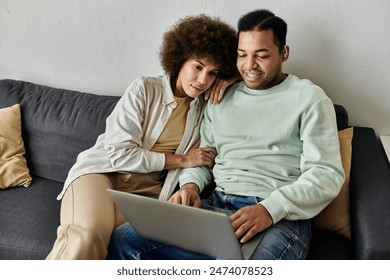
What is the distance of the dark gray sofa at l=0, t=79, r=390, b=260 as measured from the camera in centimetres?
120

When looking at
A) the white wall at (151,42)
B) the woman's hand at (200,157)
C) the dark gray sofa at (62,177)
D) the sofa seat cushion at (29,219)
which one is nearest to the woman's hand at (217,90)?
the woman's hand at (200,157)

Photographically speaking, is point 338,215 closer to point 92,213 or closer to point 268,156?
point 268,156

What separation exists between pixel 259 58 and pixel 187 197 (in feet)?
1.69

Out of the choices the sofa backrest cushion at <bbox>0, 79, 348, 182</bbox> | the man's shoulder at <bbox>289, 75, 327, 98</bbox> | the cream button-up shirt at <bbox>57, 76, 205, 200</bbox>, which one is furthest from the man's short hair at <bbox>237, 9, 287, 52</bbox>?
the sofa backrest cushion at <bbox>0, 79, 348, 182</bbox>

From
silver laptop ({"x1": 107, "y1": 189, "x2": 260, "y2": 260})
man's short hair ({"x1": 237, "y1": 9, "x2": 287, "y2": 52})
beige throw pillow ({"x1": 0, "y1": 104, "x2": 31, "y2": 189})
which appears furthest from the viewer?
beige throw pillow ({"x1": 0, "y1": 104, "x2": 31, "y2": 189})

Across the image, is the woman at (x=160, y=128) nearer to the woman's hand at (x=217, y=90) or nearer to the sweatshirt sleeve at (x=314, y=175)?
the woman's hand at (x=217, y=90)

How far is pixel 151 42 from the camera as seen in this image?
1.76 meters

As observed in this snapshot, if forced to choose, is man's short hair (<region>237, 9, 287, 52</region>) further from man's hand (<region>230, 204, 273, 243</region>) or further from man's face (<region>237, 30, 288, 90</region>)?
man's hand (<region>230, 204, 273, 243</region>)

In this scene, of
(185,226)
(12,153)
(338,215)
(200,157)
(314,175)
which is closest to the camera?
(185,226)

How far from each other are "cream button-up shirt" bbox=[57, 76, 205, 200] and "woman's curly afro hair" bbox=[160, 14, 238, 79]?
0.11 meters

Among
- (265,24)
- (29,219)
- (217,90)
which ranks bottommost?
(29,219)

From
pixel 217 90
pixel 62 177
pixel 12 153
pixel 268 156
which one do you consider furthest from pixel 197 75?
pixel 12 153

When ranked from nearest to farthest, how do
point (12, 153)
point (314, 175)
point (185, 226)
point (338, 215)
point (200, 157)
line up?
point (185, 226) < point (314, 175) < point (338, 215) < point (200, 157) < point (12, 153)

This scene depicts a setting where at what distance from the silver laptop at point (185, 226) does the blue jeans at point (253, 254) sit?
1.3 inches
